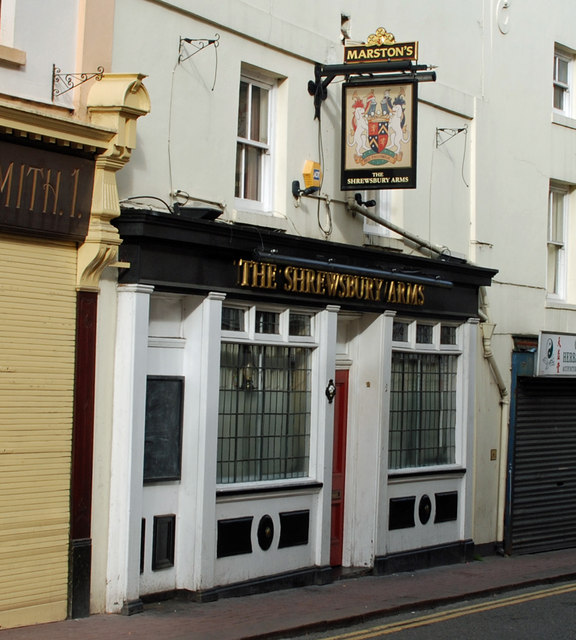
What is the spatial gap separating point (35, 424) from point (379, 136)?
566 cm

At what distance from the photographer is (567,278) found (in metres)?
18.5

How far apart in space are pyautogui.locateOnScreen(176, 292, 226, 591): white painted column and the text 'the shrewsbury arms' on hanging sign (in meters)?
2.73

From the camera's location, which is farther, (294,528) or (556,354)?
(556,354)

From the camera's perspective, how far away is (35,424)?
987cm

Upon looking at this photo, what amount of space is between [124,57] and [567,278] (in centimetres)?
1041

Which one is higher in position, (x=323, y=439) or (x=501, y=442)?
(x=323, y=439)

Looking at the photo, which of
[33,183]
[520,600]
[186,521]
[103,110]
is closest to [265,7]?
[103,110]

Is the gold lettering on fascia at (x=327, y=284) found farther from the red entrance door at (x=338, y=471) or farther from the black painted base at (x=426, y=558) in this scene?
the black painted base at (x=426, y=558)

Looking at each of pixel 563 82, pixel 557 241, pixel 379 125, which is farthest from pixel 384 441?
pixel 563 82

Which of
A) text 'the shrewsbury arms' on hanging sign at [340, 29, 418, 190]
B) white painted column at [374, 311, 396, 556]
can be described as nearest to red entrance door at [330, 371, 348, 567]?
white painted column at [374, 311, 396, 556]

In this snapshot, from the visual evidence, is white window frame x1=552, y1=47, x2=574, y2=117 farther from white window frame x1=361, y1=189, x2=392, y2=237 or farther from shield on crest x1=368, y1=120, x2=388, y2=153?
shield on crest x1=368, y1=120, x2=388, y2=153

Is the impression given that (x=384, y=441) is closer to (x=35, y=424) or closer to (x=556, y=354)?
(x=556, y=354)

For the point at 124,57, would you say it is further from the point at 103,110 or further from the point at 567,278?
the point at 567,278

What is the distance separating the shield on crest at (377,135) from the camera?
12.8 m
